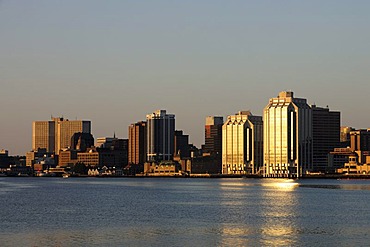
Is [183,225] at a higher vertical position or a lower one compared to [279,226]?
higher

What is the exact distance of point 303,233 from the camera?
7925 cm

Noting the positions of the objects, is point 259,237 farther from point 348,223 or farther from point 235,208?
point 235,208

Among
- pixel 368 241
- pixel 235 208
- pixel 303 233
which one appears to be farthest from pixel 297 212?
pixel 368 241

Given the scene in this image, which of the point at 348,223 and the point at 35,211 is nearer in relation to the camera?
the point at 348,223

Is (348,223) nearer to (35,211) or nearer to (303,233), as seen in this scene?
(303,233)

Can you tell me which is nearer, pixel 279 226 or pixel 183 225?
pixel 183 225

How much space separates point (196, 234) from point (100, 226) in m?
12.2

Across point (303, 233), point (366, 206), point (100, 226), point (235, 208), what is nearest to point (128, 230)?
point (100, 226)

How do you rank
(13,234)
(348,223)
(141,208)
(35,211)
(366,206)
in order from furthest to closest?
(366,206) → (141,208) → (35,211) → (348,223) → (13,234)

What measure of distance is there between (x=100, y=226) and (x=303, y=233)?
20.5 metres

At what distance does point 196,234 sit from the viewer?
7756cm

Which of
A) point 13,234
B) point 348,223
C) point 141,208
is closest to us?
point 13,234

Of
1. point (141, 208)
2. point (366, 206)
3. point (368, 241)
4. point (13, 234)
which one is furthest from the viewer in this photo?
point (366, 206)

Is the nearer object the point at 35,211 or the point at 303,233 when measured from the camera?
the point at 303,233
